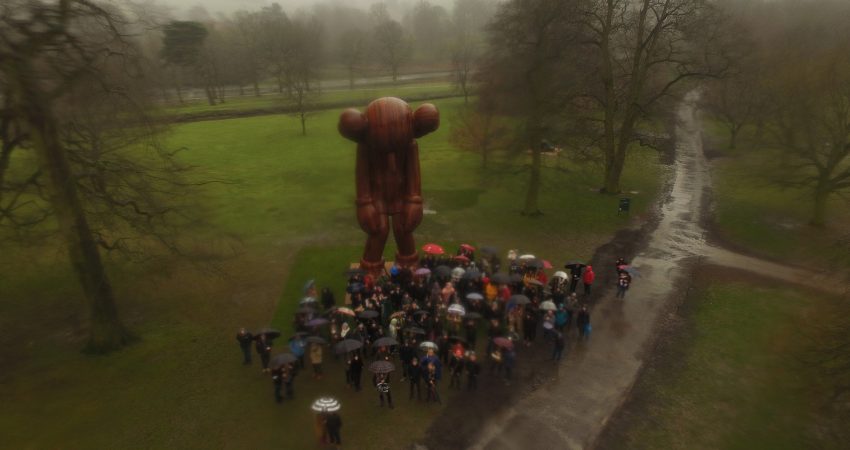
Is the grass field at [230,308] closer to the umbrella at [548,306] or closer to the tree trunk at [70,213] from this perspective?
the tree trunk at [70,213]

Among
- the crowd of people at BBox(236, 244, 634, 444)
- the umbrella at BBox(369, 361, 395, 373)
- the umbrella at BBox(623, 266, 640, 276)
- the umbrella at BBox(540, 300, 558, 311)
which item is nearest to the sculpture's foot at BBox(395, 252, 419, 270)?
the crowd of people at BBox(236, 244, 634, 444)

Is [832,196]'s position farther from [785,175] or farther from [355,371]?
[355,371]

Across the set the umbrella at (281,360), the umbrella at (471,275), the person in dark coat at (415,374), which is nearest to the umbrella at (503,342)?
the person in dark coat at (415,374)

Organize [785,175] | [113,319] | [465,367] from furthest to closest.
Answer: [785,175] < [113,319] < [465,367]

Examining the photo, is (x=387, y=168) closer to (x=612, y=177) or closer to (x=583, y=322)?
(x=583, y=322)

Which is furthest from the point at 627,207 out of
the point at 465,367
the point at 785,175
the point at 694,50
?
the point at 465,367

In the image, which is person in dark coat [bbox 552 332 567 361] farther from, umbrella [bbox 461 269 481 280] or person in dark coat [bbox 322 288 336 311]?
person in dark coat [bbox 322 288 336 311]

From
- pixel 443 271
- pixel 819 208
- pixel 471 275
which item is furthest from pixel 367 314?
pixel 819 208
